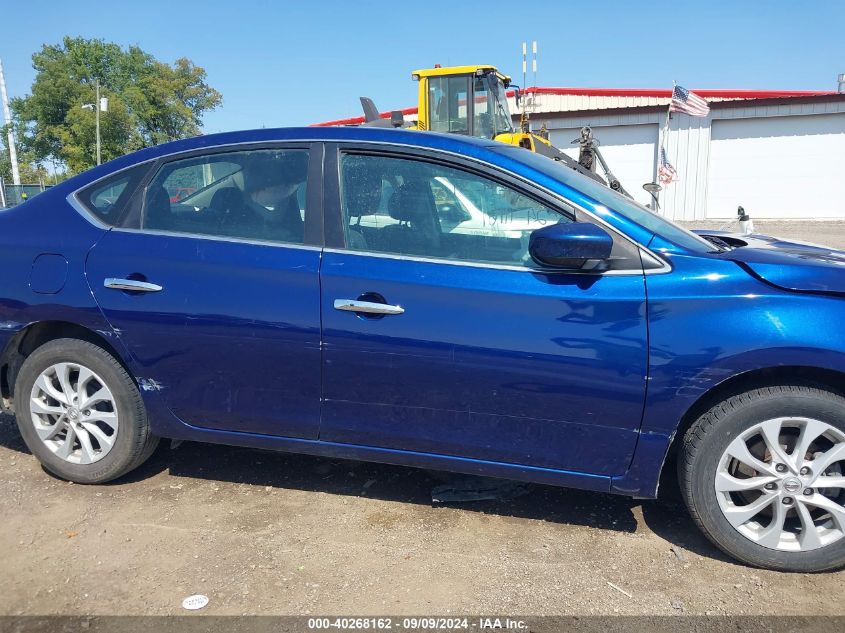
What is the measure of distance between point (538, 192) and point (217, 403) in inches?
68.2

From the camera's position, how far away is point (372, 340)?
107 inches

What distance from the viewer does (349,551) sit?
2.79m

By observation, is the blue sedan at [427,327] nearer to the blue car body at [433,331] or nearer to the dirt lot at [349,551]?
the blue car body at [433,331]

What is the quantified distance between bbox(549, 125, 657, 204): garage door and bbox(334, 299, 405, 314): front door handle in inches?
862

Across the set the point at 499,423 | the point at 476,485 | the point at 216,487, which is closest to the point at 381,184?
the point at 499,423

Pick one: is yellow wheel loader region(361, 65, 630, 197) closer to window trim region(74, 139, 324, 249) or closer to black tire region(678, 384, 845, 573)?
window trim region(74, 139, 324, 249)

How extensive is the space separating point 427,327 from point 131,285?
143cm

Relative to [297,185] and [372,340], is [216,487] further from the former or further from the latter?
[297,185]

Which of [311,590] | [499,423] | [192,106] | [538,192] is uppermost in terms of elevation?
[192,106]

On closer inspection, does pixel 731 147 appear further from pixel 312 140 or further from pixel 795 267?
pixel 312 140

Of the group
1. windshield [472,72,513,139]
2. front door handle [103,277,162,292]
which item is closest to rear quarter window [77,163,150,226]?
front door handle [103,277,162,292]

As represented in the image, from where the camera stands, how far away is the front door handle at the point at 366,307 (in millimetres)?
2697

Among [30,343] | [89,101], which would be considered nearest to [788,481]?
[30,343]

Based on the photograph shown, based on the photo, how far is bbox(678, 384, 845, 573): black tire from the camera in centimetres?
247
